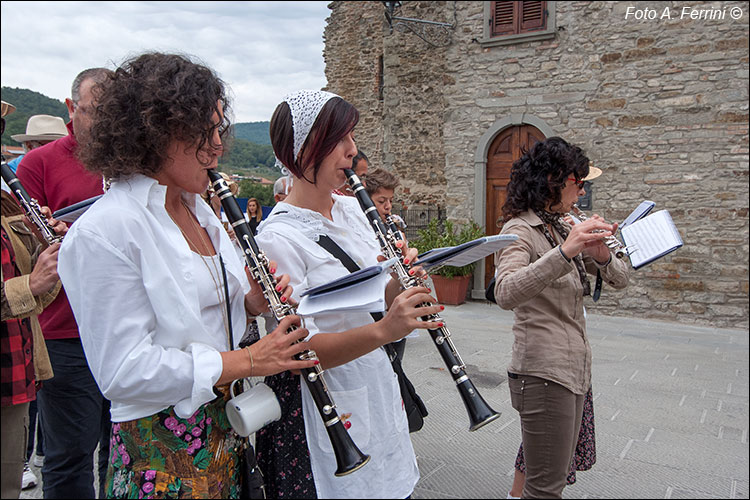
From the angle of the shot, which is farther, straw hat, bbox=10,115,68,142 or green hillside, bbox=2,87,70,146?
green hillside, bbox=2,87,70,146

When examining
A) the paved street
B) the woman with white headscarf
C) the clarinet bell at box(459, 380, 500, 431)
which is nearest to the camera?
the woman with white headscarf

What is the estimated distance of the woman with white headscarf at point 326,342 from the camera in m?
1.52

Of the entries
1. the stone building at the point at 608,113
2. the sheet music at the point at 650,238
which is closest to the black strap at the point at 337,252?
the sheet music at the point at 650,238

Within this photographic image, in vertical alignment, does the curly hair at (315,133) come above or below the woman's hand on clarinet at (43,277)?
above

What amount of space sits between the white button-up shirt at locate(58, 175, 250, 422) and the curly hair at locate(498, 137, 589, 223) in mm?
1612

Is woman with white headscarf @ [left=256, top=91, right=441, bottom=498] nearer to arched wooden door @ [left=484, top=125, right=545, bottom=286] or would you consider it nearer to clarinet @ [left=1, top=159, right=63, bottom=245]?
clarinet @ [left=1, top=159, right=63, bottom=245]

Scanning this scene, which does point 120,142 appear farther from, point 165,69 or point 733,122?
point 733,122

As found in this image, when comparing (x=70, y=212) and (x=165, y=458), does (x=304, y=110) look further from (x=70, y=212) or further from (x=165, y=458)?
(x=165, y=458)

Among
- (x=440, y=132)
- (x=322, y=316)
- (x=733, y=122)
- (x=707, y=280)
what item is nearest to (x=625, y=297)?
(x=707, y=280)

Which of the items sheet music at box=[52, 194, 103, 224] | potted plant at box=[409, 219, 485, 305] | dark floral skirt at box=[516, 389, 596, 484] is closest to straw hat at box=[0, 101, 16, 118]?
sheet music at box=[52, 194, 103, 224]

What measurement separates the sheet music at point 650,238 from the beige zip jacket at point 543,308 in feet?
0.83

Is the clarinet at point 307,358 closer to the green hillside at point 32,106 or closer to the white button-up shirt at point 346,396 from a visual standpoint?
the white button-up shirt at point 346,396

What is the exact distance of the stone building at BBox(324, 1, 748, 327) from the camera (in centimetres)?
744

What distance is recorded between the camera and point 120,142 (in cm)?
128
